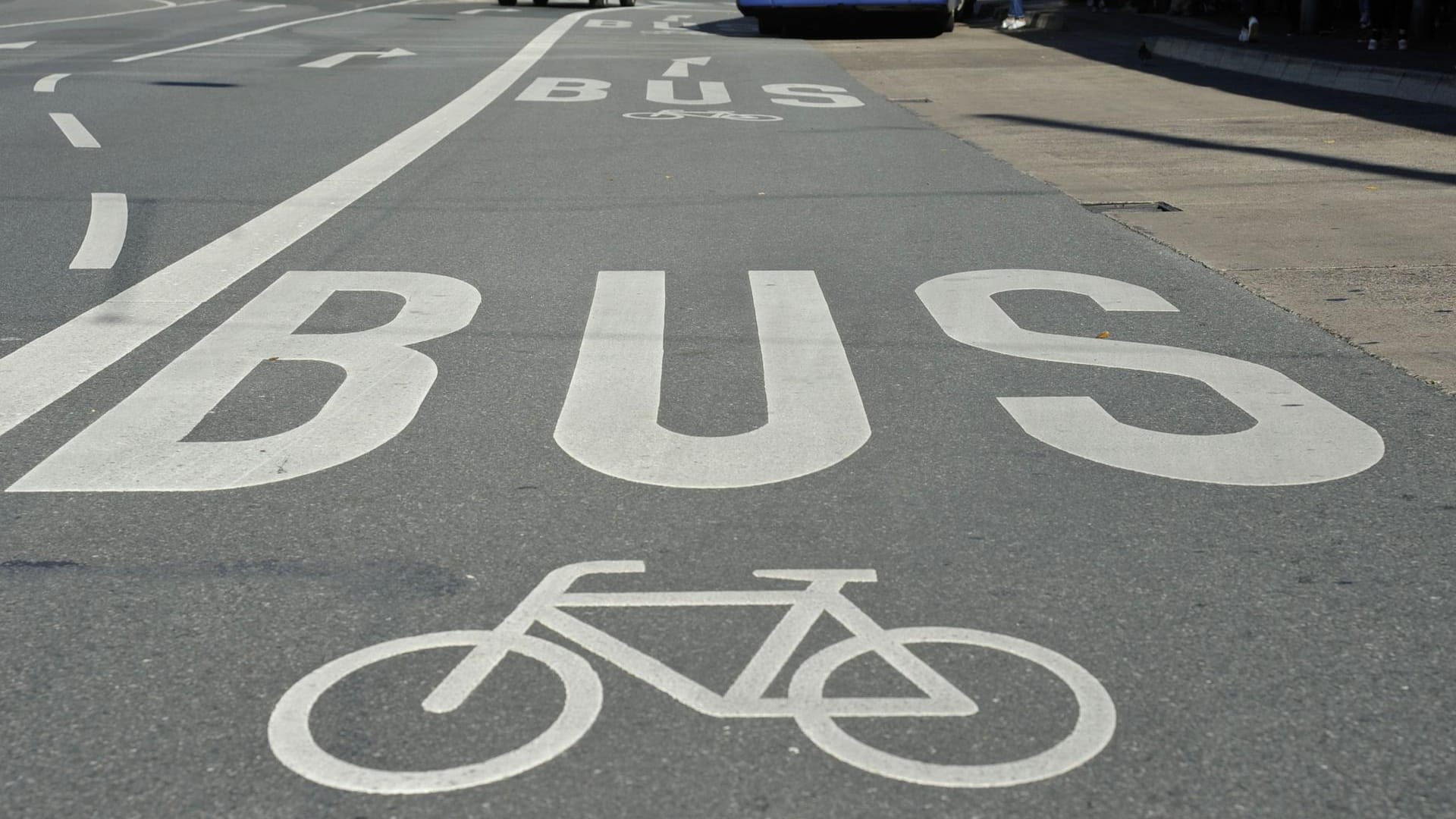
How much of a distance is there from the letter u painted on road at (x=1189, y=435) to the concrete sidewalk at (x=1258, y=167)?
67 cm

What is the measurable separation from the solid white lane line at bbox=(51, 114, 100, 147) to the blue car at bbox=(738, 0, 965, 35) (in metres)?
12.9

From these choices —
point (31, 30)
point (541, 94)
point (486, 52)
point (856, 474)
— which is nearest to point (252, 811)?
point (856, 474)

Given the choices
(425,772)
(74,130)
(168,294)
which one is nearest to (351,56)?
(74,130)

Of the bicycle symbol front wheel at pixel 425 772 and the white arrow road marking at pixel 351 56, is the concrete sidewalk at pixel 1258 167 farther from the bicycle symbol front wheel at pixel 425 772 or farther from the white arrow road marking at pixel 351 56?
the white arrow road marking at pixel 351 56

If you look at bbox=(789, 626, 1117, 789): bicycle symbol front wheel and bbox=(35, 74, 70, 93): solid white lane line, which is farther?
bbox=(35, 74, 70, 93): solid white lane line

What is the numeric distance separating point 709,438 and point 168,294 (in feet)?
10.4

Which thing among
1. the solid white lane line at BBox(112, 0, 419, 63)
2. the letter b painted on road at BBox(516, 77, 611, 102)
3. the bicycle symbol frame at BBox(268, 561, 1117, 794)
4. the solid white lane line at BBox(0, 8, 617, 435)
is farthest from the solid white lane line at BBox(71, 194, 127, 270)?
the solid white lane line at BBox(112, 0, 419, 63)

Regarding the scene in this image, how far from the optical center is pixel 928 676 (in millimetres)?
3137

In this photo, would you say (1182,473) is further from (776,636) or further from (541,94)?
(541,94)

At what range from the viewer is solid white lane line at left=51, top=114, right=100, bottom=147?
11.4 m

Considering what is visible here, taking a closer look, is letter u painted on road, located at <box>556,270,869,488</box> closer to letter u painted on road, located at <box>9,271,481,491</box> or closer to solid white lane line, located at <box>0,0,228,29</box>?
letter u painted on road, located at <box>9,271,481,491</box>

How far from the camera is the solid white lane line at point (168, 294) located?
5348 millimetres

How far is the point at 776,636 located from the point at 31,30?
24.5m

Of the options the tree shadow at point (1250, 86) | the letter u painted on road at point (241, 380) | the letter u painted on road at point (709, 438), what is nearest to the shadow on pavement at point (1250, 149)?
the tree shadow at point (1250, 86)
